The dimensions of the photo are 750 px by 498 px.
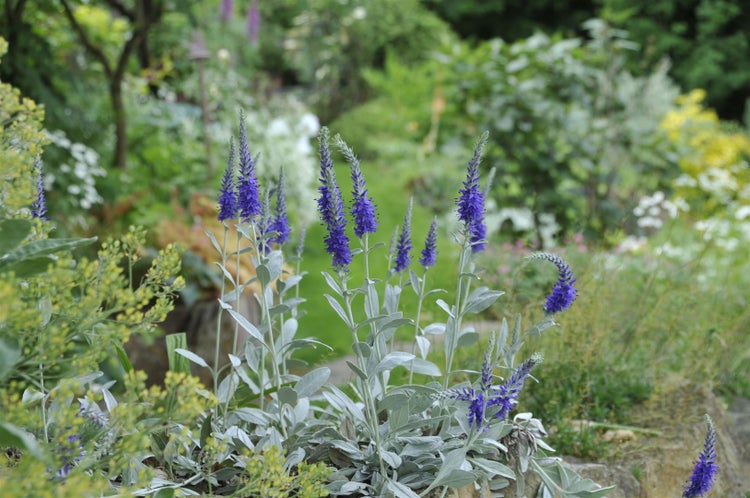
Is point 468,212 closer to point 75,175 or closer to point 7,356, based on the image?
point 7,356

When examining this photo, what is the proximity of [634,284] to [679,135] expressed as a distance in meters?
5.33

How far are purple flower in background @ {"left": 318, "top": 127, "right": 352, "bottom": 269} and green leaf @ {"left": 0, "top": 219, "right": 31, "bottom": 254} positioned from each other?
1.99 ft

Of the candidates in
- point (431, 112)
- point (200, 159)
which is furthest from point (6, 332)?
point (431, 112)

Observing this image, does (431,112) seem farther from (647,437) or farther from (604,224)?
(647,437)

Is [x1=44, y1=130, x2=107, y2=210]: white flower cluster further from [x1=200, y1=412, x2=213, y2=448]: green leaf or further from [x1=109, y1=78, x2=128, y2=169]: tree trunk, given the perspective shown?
[x1=200, y1=412, x2=213, y2=448]: green leaf

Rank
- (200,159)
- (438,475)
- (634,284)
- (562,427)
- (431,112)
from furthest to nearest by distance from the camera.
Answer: (431,112) → (200,159) → (634,284) → (562,427) → (438,475)

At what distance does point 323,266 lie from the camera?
6.82 metres

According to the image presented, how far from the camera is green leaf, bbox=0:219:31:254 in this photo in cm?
133

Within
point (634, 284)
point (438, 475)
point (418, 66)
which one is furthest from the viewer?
point (418, 66)

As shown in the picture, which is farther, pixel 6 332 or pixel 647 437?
pixel 647 437

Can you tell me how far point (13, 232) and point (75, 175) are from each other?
365 centimetres

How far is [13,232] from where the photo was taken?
1.33 meters

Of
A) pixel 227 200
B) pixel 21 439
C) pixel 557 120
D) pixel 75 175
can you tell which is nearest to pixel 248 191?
pixel 227 200

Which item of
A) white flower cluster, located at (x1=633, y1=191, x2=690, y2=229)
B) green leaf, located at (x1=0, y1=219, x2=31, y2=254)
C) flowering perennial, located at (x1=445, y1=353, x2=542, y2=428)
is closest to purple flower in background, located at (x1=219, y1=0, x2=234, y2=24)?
white flower cluster, located at (x1=633, y1=191, x2=690, y2=229)
